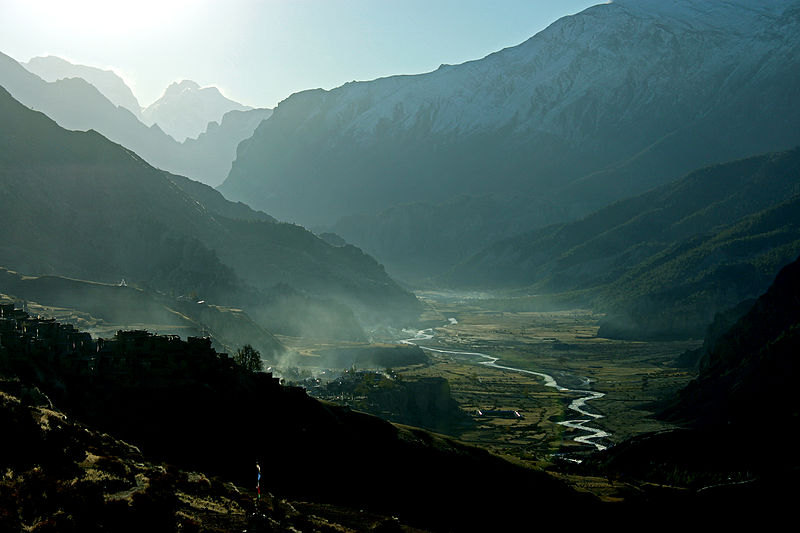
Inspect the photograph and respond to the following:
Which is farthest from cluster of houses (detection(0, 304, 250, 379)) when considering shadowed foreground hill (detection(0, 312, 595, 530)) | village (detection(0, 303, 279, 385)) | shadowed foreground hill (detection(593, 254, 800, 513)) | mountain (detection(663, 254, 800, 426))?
mountain (detection(663, 254, 800, 426))

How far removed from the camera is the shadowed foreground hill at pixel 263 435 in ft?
209

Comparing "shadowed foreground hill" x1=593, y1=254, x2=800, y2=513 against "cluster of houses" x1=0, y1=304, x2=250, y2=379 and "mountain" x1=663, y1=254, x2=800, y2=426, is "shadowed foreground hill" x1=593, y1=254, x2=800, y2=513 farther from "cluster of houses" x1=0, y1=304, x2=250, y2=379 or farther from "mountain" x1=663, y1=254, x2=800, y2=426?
"cluster of houses" x1=0, y1=304, x2=250, y2=379

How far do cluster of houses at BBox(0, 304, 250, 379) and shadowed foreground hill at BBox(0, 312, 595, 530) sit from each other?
16 centimetres

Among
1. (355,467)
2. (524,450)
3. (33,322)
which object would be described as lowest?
(524,450)

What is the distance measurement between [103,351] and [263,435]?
19152mm

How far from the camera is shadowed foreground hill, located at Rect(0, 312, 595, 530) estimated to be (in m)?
63.7

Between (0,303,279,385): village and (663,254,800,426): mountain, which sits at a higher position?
(0,303,279,385): village

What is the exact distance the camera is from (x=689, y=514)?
7419cm

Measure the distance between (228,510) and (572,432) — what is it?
437 ft

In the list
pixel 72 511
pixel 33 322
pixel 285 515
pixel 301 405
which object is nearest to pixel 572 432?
pixel 301 405

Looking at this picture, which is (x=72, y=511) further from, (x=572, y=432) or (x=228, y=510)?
Answer: (x=572, y=432)

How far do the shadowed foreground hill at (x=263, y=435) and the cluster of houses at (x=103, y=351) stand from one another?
0.16m

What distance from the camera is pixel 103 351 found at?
2950 inches

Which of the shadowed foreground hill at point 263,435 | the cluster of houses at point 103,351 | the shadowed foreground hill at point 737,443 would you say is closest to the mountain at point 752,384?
the shadowed foreground hill at point 737,443
